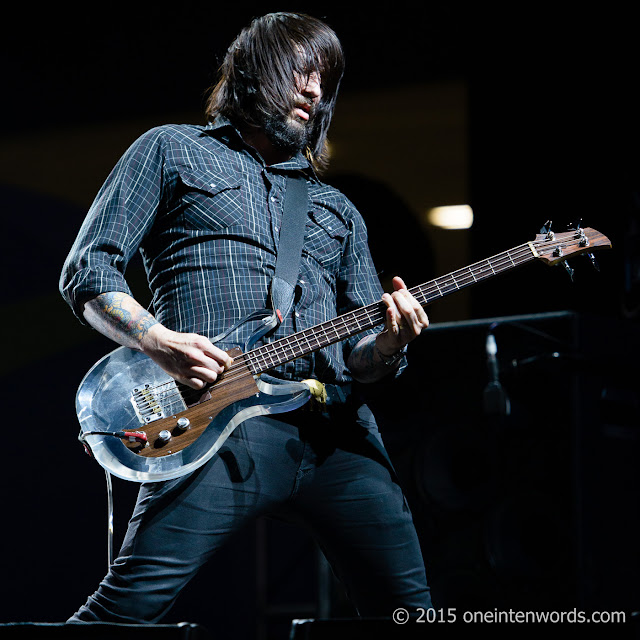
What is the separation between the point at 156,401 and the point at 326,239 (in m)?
0.65

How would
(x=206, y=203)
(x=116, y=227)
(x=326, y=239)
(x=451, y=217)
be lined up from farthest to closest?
1. (x=451, y=217)
2. (x=326, y=239)
3. (x=206, y=203)
4. (x=116, y=227)

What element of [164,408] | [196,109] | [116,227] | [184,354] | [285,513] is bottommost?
[285,513]

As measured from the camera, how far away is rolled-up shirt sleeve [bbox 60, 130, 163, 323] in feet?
6.01

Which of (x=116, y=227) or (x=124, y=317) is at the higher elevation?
(x=116, y=227)

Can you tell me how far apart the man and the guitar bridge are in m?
0.07

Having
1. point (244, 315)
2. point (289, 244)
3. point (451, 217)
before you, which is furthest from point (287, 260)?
point (451, 217)

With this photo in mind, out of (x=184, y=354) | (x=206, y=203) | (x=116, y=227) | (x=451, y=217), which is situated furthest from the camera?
(x=451, y=217)

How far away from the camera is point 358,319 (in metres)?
2.04

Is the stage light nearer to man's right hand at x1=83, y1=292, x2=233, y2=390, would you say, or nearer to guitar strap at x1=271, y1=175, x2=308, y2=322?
guitar strap at x1=271, y1=175, x2=308, y2=322

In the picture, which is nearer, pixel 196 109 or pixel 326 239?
pixel 326 239

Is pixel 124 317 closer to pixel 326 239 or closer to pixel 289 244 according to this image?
pixel 289 244

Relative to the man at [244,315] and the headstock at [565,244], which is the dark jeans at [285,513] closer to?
the man at [244,315]

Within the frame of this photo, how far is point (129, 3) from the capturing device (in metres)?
4.54

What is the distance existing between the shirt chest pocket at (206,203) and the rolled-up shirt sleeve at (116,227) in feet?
0.22
